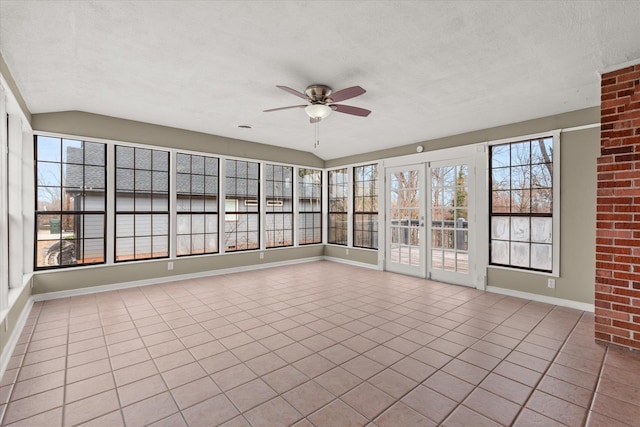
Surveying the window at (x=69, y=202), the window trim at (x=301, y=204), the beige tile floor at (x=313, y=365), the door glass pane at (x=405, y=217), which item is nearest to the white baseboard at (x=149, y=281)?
the beige tile floor at (x=313, y=365)

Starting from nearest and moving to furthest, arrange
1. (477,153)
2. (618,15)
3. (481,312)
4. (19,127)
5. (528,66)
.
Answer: (618,15)
(528,66)
(19,127)
(481,312)
(477,153)

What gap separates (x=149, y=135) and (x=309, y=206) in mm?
3819

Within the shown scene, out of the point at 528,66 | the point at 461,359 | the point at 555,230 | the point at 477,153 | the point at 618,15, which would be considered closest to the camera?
the point at 618,15

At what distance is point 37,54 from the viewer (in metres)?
2.69

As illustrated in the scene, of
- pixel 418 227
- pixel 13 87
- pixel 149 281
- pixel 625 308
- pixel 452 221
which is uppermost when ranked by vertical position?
pixel 13 87

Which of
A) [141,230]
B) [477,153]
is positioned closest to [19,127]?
[141,230]

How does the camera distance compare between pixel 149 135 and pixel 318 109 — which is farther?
pixel 149 135

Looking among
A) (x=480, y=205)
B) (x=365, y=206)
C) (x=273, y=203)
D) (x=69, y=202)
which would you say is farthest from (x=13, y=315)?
(x=480, y=205)

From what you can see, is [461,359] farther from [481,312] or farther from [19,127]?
[19,127]

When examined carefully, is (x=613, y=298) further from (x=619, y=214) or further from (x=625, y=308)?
(x=619, y=214)

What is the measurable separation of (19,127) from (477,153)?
6.25m

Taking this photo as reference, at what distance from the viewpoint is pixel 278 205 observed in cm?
695

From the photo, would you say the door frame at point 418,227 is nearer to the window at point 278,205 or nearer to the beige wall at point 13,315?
the window at point 278,205

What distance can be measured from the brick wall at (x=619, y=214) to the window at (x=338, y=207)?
4.85 m
